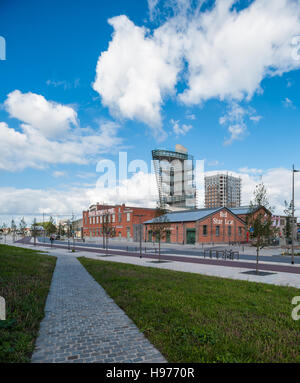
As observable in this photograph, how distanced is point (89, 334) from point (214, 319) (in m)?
3.49

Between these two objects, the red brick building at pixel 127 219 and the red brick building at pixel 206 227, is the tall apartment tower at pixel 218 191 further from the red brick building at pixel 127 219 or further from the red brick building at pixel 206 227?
the red brick building at pixel 206 227

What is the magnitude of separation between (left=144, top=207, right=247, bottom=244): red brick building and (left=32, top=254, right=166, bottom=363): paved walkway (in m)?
39.1

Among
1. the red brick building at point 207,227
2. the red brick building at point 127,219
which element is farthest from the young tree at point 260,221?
the red brick building at point 127,219

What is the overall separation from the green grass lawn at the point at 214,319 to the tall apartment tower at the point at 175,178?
8855 centimetres

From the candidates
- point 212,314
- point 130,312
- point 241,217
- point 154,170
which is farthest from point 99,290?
point 154,170

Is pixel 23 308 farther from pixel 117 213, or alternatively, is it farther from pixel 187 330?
pixel 117 213

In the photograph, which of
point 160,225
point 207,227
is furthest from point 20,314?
point 207,227

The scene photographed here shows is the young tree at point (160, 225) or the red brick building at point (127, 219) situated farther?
the red brick building at point (127, 219)

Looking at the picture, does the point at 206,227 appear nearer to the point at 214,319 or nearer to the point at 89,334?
the point at 214,319

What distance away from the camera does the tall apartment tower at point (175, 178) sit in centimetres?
10119

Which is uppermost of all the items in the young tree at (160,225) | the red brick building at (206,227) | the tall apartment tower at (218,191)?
the tall apartment tower at (218,191)

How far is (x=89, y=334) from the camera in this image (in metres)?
6.43

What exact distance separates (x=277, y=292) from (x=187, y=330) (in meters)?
6.52

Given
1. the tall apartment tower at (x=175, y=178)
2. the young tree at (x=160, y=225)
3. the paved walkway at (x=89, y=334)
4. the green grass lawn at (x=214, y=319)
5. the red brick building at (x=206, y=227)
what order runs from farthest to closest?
the tall apartment tower at (x=175, y=178)
the red brick building at (x=206, y=227)
the young tree at (x=160, y=225)
the green grass lawn at (x=214, y=319)
the paved walkway at (x=89, y=334)
